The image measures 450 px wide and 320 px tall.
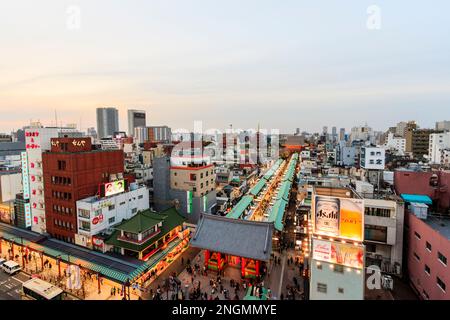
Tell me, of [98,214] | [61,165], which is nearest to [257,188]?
[98,214]

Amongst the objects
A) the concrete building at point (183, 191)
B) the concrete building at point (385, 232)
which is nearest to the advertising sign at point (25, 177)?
the concrete building at point (183, 191)

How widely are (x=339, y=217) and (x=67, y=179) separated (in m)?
31.9

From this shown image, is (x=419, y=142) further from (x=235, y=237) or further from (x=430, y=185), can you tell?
(x=235, y=237)

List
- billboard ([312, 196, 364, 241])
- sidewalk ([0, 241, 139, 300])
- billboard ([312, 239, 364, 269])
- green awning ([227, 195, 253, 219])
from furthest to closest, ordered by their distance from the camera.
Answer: green awning ([227, 195, 253, 219]) < sidewalk ([0, 241, 139, 300]) < billboard ([312, 196, 364, 241]) < billboard ([312, 239, 364, 269])

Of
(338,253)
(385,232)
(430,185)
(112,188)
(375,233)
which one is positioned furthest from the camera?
(112,188)

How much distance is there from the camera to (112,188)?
33125mm

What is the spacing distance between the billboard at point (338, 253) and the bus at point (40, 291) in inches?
925

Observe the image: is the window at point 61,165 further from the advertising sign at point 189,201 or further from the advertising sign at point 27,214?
the advertising sign at point 189,201

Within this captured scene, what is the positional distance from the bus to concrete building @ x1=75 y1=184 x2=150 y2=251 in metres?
6.36

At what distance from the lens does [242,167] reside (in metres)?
81.7

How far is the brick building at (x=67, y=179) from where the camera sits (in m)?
30.8

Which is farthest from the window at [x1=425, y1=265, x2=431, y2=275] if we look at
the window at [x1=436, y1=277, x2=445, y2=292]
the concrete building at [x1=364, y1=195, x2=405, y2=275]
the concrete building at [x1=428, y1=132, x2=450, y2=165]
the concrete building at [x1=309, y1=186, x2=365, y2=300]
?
the concrete building at [x1=428, y1=132, x2=450, y2=165]

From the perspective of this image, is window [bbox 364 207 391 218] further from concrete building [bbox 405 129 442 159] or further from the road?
concrete building [bbox 405 129 442 159]

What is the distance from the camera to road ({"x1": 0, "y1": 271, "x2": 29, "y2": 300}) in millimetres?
24064
